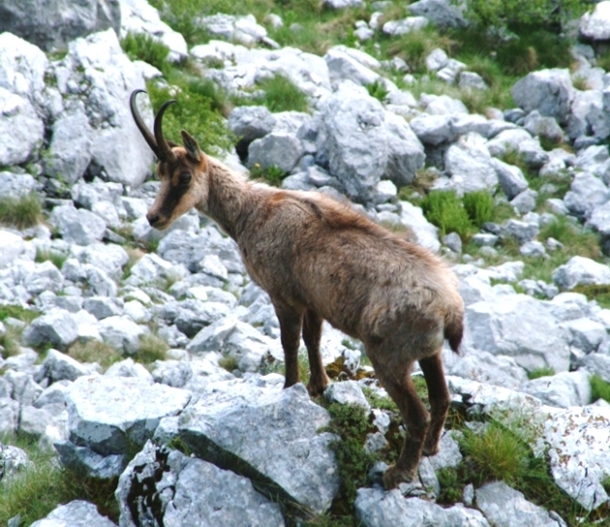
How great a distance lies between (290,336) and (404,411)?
4.58 feet

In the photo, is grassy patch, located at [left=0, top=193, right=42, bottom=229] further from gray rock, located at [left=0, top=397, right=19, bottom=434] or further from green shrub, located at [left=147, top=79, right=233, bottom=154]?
gray rock, located at [left=0, top=397, right=19, bottom=434]

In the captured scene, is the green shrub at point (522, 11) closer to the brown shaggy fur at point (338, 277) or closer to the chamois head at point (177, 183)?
the brown shaggy fur at point (338, 277)

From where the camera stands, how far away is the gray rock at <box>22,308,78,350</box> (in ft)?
34.3

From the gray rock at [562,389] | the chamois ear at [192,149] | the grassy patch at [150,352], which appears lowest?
the grassy patch at [150,352]

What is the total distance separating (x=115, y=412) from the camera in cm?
754

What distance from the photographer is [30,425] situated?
29.6ft

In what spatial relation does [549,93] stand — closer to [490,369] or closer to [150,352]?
[490,369]

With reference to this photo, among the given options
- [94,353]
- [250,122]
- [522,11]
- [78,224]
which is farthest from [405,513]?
[522,11]

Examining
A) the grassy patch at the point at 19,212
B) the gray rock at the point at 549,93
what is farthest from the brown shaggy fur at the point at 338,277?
the gray rock at the point at 549,93

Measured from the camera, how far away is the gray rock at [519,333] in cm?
1162

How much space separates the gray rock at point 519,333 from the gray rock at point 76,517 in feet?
20.9

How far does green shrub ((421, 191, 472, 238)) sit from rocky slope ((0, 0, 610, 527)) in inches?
18.0

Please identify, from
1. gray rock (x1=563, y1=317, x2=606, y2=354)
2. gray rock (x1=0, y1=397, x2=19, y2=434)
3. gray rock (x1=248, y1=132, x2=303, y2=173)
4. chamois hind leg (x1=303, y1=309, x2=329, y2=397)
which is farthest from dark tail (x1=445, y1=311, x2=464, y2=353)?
gray rock (x1=248, y1=132, x2=303, y2=173)

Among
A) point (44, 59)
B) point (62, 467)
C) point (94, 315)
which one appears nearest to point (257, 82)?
point (44, 59)
